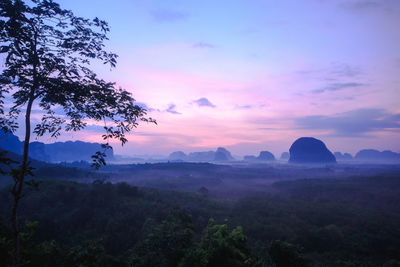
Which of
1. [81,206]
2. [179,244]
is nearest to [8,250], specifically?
[179,244]

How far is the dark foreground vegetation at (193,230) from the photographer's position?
12.1m

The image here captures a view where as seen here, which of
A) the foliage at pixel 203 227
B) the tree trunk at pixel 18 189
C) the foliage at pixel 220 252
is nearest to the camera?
the tree trunk at pixel 18 189

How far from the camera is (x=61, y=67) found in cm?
698

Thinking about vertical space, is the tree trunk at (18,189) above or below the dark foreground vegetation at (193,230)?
above

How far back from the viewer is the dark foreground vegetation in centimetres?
1206

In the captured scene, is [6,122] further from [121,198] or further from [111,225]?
[121,198]

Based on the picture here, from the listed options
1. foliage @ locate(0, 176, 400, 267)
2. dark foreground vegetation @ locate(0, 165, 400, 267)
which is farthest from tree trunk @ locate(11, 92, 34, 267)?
foliage @ locate(0, 176, 400, 267)

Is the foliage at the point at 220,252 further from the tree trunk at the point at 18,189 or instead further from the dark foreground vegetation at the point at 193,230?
the tree trunk at the point at 18,189

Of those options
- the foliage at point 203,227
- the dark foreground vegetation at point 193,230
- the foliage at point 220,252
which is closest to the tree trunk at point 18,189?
the dark foreground vegetation at point 193,230

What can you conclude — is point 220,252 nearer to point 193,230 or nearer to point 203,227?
point 193,230

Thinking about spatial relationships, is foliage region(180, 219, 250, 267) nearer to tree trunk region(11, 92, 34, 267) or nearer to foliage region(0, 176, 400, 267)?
foliage region(0, 176, 400, 267)

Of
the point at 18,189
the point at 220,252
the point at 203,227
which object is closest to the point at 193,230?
the point at 220,252

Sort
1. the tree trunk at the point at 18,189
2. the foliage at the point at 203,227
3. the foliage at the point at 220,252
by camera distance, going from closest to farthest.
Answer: the tree trunk at the point at 18,189
the foliage at the point at 220,252
the foliage at the point at 203,227

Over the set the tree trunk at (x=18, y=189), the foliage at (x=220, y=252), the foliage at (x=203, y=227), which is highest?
the tree trunk at (x=18, y=189)
